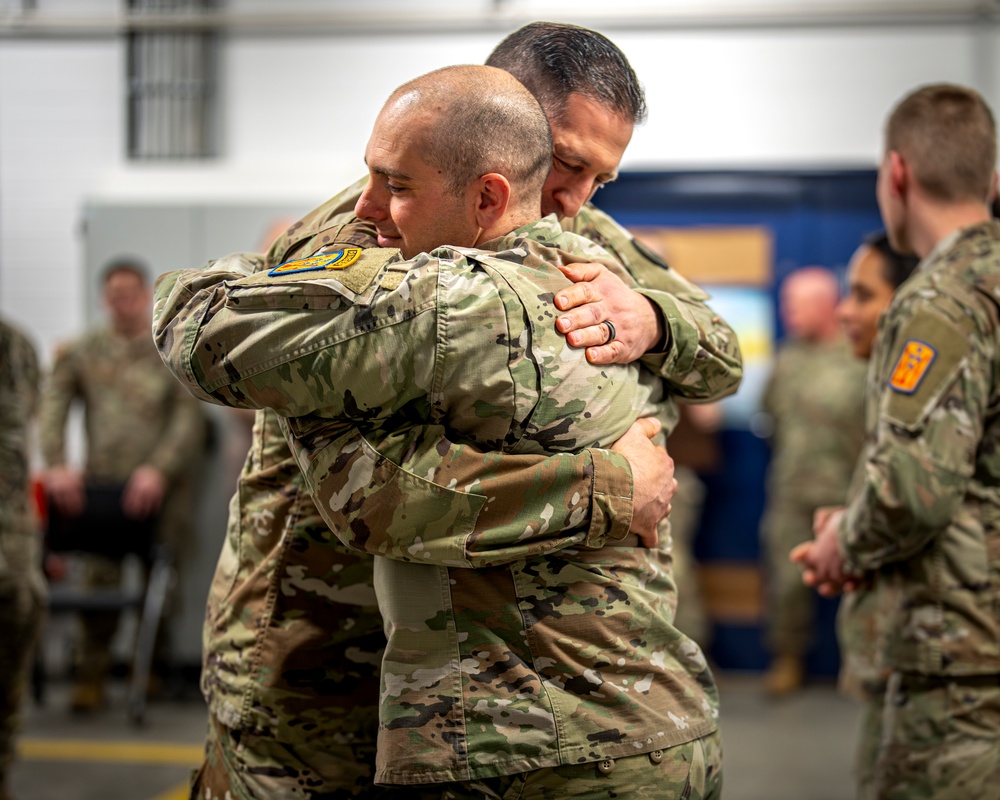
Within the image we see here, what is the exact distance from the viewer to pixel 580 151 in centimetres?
164

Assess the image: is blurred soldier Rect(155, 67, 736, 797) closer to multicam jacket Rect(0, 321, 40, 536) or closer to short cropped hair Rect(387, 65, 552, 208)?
short cropped hair Rect(387, 65, 552, 208)

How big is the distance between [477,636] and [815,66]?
17.9 ft

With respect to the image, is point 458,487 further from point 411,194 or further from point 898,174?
point 898,174

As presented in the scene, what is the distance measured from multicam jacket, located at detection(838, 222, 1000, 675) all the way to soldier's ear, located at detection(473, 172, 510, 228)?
43.5 inches

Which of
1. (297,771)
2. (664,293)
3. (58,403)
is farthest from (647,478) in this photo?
(58,403)

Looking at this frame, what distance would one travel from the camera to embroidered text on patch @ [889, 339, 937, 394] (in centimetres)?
221

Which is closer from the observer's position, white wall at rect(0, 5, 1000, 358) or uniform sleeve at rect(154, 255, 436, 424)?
uniform sleeve at rect(154, 255, 436, 424)

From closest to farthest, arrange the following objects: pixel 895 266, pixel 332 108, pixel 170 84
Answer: pixel 895 266
pixel 332 108
pixel 170 84

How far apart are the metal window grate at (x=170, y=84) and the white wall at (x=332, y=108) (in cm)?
9

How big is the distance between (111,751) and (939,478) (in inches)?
142

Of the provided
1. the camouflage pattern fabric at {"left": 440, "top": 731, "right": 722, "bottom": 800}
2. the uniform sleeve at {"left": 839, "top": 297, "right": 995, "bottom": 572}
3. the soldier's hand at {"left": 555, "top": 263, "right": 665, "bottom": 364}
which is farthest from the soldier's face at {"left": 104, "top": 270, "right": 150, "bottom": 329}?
the camouflage pattern fabric at {"left": 440, "top": 731, "right": 722, "bottom": 800}

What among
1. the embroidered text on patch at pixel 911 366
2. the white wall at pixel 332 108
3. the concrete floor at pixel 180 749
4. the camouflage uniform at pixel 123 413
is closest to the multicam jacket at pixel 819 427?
the concrete floor at pixel 180 749

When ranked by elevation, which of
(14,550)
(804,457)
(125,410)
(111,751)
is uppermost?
(14,550)

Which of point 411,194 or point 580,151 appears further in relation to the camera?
point 580,151
